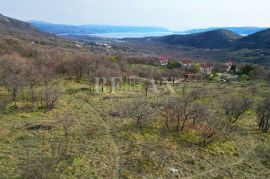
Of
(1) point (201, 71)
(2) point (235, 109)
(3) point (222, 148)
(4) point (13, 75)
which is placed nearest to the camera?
(3) point (222, 148)

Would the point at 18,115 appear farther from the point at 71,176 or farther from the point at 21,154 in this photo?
the point at 71,176

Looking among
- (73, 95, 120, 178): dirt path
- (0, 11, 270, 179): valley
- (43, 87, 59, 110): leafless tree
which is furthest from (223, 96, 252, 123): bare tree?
(43, 87, 59, 110): leafless tree

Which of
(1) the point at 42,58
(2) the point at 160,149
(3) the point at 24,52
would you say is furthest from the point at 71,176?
(3) the point at 24,52

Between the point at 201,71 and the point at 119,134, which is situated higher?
the point at 119,134

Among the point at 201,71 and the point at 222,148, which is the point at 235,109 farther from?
the point at 201,71

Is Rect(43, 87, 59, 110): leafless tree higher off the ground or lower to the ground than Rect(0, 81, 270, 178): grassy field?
higher

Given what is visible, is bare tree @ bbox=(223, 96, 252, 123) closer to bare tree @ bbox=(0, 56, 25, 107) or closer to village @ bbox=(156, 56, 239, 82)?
bare tree @ bbox=(0, 56, 25, 107)

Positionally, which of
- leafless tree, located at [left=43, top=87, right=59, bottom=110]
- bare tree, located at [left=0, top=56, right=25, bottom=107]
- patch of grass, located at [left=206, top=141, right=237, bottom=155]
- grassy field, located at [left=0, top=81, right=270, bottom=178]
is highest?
bare tree, located at [left=0, top=56, right=25, bottom=107]

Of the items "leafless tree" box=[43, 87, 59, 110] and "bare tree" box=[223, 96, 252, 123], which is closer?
"leafless tree" box=[43, 87, 59, 110]

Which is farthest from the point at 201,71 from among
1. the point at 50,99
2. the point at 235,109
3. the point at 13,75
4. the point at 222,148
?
the point at 222,148

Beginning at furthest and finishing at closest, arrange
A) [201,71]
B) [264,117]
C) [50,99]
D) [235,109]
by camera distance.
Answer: [201,71] → [235,109] → [50,99] → [264,117]
